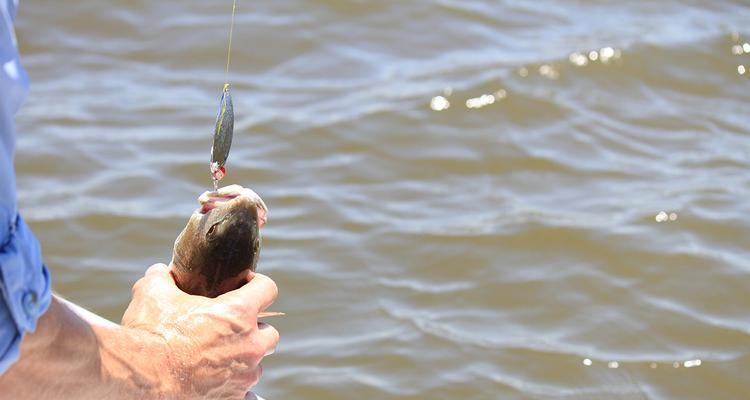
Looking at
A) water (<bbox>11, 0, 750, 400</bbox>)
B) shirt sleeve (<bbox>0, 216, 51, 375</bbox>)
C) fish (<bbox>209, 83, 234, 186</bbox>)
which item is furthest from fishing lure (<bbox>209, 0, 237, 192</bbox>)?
water (<bbox>11, 0, 750, 400</bbox>)

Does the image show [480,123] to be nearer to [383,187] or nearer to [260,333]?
[383,187]

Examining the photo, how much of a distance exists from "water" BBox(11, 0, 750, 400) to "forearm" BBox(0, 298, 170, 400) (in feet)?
7.40

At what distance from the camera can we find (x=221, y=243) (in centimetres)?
320

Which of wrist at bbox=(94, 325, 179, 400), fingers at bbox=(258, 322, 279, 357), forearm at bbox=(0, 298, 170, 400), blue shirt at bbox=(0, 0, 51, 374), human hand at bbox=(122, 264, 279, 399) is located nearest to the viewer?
blue shirt at bbox=(0, 0, 51, 374)

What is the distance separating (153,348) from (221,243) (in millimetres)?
412

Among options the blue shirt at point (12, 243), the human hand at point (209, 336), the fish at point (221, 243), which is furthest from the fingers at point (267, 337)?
the blue shirt at point (12, 243)

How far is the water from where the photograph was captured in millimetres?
5336

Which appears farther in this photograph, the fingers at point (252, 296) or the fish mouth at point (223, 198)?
the fish mouth at point (223, 198)

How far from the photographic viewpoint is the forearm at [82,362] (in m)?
2.47

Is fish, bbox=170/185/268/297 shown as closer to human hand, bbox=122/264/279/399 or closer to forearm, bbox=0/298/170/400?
human hand, bbox=122/264/279/399

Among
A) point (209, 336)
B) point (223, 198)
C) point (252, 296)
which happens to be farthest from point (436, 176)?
point (209, 336)

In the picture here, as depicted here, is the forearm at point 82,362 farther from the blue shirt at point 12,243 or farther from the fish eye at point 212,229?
the fish eye at point 212,229

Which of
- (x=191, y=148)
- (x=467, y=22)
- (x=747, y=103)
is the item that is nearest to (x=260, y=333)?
(x=191, y=148)

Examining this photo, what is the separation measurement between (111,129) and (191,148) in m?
0.57
